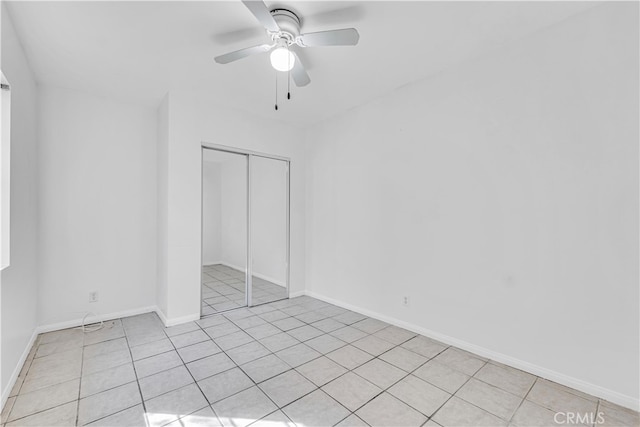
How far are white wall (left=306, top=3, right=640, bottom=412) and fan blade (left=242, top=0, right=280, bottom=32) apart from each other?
181 cm

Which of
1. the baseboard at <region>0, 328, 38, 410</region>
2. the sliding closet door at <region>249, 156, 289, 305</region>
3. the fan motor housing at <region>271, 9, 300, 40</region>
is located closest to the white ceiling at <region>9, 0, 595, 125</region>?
the fan motor housing at <region>271, 9, 300, 40</region>

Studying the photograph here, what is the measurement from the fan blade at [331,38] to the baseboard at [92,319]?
3.56m

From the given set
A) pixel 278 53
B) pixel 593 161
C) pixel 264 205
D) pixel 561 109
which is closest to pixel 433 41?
pixel 561 109

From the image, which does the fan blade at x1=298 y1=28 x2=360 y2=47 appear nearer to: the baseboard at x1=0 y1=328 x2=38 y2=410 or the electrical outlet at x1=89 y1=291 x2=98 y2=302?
the baseboard at x1=0 y1=328 x2=38 y2=410

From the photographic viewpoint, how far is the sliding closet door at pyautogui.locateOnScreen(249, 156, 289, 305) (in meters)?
4.06

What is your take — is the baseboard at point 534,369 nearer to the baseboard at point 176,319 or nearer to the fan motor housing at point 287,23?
the baseboard at point 176,319

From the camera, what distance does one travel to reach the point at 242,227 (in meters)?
4.04

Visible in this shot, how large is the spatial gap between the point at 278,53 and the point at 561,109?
2125 mm

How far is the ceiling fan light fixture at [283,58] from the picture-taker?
6.88ft

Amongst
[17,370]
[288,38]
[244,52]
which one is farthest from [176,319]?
[288,38]

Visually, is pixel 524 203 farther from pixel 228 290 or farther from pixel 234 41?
pixel 228 290

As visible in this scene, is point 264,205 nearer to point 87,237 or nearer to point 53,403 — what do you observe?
point 87,237

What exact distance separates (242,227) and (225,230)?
255mm
